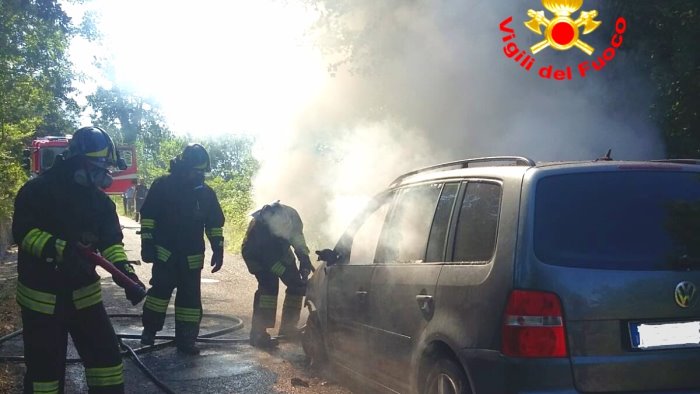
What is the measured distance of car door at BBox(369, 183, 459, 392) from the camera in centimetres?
389

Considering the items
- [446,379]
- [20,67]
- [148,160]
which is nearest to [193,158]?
[446,379]

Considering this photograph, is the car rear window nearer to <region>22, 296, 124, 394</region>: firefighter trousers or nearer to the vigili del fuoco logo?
<region>22, 296, 124, 394</region>: firefighter trousers

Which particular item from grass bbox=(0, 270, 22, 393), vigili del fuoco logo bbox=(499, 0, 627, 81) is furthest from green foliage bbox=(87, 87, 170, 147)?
vigili del fuoco logo bbox=(499, 0, 627, 81)

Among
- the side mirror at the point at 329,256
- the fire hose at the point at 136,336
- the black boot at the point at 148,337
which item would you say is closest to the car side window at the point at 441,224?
the side mirror at the point at 329,256

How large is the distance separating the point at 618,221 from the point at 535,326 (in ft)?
2.01

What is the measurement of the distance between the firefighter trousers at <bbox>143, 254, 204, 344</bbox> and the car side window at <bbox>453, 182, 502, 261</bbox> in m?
3.76

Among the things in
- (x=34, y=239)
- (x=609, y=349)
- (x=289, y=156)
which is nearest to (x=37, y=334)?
(x=34, y=239)

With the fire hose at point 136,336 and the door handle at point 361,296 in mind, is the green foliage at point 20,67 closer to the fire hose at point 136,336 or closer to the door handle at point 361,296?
the fire hose at point 136,336

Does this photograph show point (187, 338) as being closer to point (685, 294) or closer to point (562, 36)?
point (685, 294)

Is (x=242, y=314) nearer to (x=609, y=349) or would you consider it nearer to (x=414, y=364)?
(x=414, y=364)

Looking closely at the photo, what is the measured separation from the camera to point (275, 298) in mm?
7258

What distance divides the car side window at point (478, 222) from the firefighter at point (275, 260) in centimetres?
367

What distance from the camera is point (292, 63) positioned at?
44.1 ft

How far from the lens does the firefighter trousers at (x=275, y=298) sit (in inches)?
281
